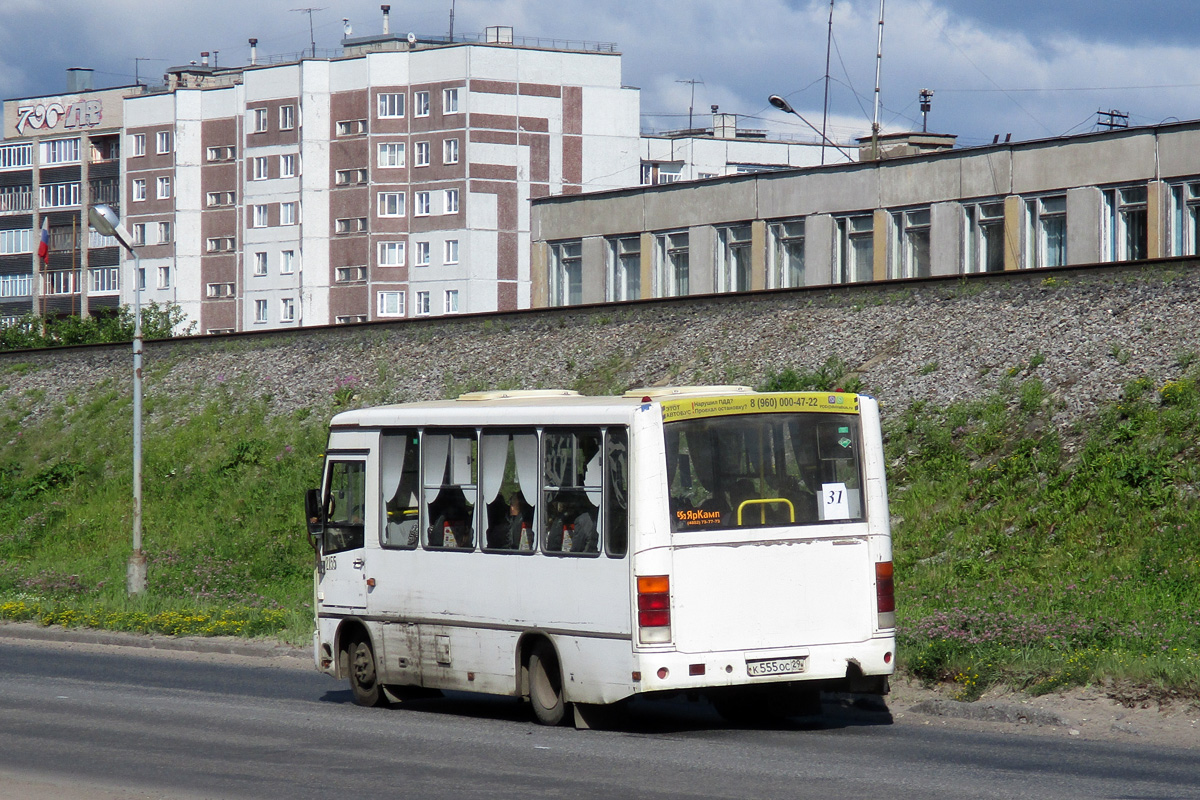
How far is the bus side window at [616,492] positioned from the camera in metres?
13.0

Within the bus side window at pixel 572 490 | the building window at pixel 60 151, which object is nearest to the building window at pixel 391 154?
the building window at pixel 60 151

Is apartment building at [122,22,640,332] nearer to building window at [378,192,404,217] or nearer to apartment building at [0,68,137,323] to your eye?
building window at [378,192,404,217]

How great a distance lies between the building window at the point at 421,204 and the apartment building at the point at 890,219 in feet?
137

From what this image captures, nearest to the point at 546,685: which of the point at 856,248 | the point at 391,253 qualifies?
the point at 856,248

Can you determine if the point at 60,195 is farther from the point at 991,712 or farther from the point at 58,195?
the point at 991,712

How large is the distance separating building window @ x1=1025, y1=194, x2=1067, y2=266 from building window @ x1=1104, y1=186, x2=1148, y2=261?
3.80 feet

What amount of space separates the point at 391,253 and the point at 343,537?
275 feet

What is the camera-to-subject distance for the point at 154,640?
2309cm

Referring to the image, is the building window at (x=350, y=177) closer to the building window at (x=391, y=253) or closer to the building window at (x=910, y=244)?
the building window at (x=391, y=253)

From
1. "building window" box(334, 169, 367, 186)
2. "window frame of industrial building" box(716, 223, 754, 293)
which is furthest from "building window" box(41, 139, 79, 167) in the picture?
Answer: "window frame of industrial building" box(716, 223, 754, 293)

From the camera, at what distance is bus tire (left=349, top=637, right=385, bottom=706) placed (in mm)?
15773

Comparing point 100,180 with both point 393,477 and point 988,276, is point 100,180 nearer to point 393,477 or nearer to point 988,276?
point 988,276

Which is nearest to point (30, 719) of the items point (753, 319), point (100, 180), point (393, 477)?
point (393, 477)

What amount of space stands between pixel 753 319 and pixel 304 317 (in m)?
71.3
